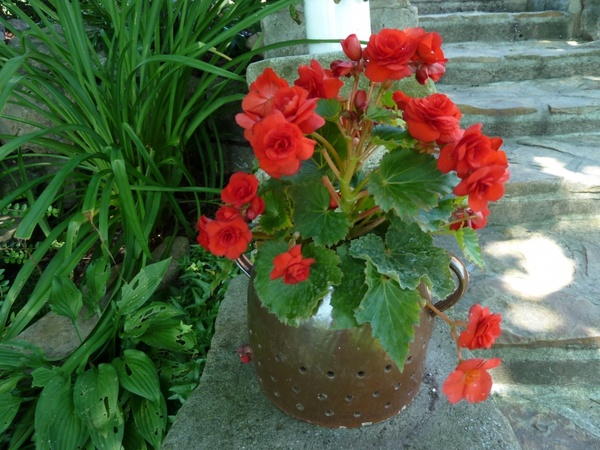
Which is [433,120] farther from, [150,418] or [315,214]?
[150,418]

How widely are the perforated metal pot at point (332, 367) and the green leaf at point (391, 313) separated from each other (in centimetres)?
9

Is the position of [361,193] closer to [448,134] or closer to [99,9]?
[448,134]

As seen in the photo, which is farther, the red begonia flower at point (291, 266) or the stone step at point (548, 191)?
the stone step at point (548, 191)

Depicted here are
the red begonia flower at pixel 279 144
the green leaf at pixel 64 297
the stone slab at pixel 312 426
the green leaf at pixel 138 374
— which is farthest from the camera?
the green leaf at pixel 64 297

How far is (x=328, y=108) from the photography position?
864 millimetres

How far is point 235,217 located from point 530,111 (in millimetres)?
2235

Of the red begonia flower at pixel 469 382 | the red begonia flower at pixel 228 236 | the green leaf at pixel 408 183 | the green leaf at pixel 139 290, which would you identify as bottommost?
the green leaf at pixel 139 290

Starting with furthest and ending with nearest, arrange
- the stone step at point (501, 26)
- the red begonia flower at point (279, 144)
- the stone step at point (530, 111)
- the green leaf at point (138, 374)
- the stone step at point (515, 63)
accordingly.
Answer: the stone step at point (501, 26) < the stone step at point (515, 63) < the stone step at point (530, 111) < the green leaf at point (138, 374) < the red begonia flower at point (279, 144)

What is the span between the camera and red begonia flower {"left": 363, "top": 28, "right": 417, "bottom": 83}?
773mm

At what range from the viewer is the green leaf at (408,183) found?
79 centimetres

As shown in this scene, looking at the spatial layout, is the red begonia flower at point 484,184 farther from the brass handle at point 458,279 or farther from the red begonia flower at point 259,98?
the red begonia flower at point 259,98

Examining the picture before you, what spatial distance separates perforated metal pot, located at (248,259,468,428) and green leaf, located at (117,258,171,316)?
60cm

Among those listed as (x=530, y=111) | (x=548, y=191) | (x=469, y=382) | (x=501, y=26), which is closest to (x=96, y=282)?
(x=469, y=382)

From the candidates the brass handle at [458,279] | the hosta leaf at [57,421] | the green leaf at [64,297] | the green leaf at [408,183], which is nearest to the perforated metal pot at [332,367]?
the brass handle at [458,279]
